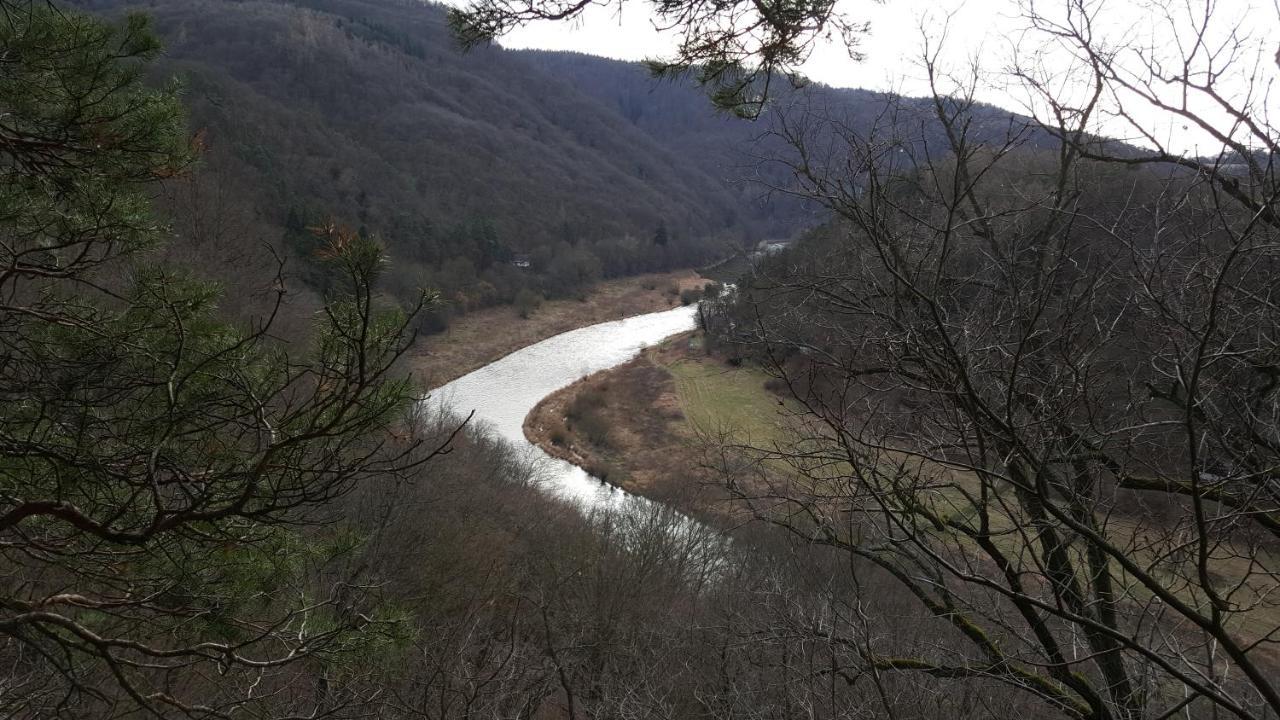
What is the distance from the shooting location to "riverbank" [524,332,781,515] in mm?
22359

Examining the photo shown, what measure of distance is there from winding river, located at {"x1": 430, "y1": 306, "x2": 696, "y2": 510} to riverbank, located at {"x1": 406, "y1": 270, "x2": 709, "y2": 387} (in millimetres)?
722

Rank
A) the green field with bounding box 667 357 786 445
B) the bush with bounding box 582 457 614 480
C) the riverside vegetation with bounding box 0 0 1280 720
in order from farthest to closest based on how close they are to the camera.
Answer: the green field with bounding box 667 357 786 445 < the bush with bounding box 582 457 614 480 < the riverside vegetation with bounding box 0 0 1280 720

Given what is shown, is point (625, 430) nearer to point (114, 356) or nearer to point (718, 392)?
point (718, 392)

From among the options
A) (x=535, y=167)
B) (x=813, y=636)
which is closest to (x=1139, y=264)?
(x=813, y=636)

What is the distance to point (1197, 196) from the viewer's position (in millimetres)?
3693

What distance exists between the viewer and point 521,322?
39312 mm

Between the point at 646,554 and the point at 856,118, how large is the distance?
1146 centimetres

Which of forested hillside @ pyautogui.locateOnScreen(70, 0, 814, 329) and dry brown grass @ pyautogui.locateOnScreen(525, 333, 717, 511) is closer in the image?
dry brown grass @ pyautogui.locateOnScreen(525, 333, 717, 511)

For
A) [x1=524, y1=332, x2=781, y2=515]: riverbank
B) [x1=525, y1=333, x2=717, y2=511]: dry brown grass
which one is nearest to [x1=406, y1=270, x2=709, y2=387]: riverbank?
[x1=525, y1=333, x2=717, y2=511]: dry brown grass

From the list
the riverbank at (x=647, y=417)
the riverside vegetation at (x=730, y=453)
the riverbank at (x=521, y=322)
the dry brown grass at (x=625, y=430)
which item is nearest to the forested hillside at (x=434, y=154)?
the riverbank at (x=521, y=322)

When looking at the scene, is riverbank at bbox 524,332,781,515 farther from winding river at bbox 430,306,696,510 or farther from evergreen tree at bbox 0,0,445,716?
evergreen tree at bbox 0,0,445,716

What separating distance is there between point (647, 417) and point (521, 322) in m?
15.6

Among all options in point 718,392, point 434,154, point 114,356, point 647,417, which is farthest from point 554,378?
point 434,154

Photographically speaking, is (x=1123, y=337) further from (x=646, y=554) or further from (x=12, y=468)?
(x=646, y=554)
